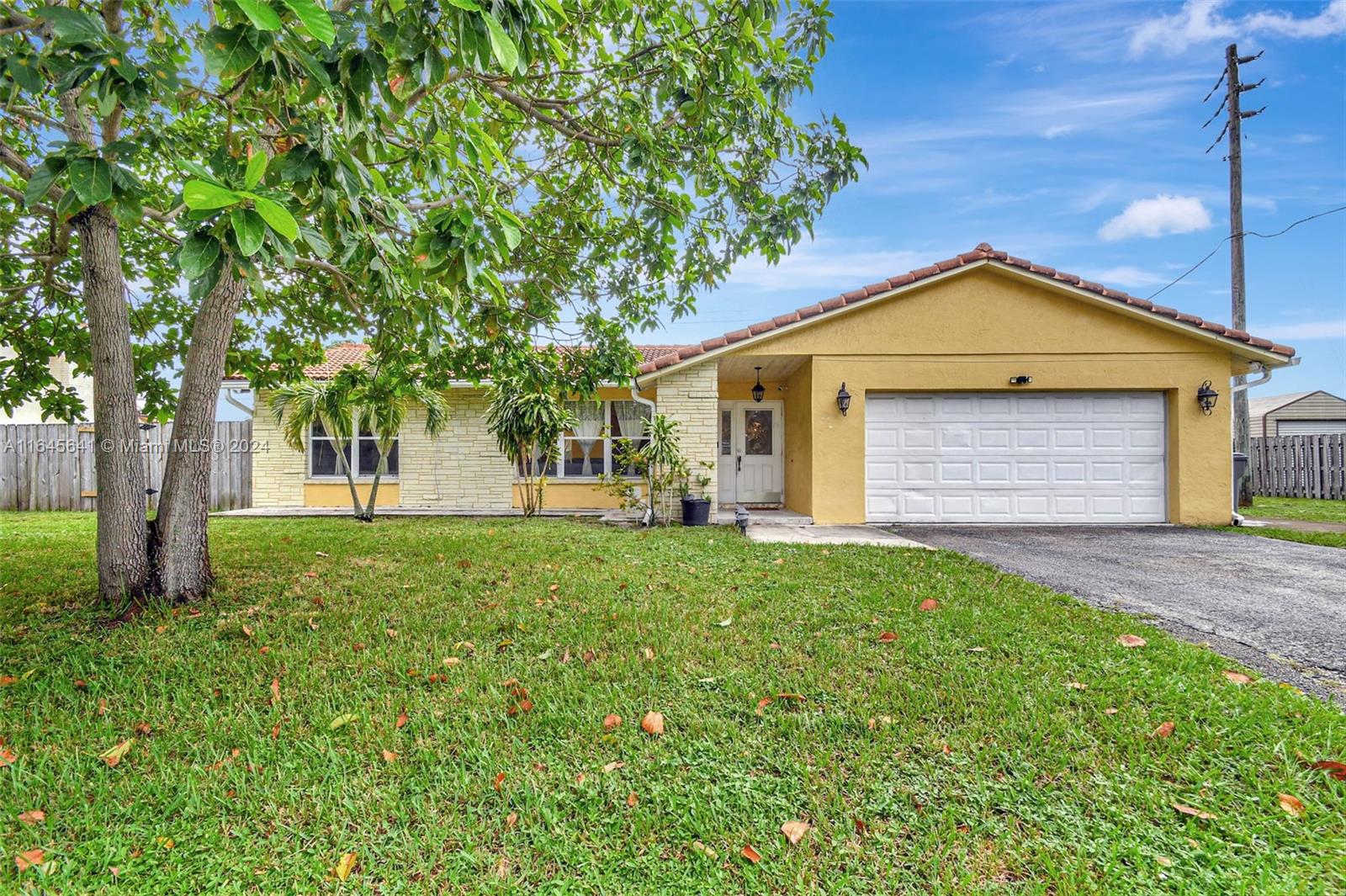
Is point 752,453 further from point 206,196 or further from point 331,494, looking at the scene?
point 206,196

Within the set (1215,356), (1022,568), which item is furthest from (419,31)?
(1215,356)

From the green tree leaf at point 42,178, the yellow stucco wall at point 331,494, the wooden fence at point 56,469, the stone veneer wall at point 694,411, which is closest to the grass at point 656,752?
the green tree leaf at point 42,178

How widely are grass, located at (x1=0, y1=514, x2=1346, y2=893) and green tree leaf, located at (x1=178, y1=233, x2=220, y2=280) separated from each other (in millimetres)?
1958

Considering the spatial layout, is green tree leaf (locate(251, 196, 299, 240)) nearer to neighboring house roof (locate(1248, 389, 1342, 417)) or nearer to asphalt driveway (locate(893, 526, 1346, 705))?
asphalt driveway (locate(893, 526, 1346, 705))

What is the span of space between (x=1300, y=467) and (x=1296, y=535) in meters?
8.86

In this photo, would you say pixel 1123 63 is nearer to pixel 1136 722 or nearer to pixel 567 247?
pixel 567 247

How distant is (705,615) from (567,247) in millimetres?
4096

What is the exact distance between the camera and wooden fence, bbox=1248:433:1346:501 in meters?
12.9

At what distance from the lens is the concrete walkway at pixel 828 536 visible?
718 centimetres

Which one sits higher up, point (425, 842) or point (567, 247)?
point (567, 247)

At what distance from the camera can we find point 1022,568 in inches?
228

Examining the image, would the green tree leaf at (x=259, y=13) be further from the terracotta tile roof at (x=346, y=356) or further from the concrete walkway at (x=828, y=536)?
the terracotta tile roof at (x=346, y=356)

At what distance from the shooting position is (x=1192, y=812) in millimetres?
2041

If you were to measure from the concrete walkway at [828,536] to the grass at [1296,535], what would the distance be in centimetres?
520
